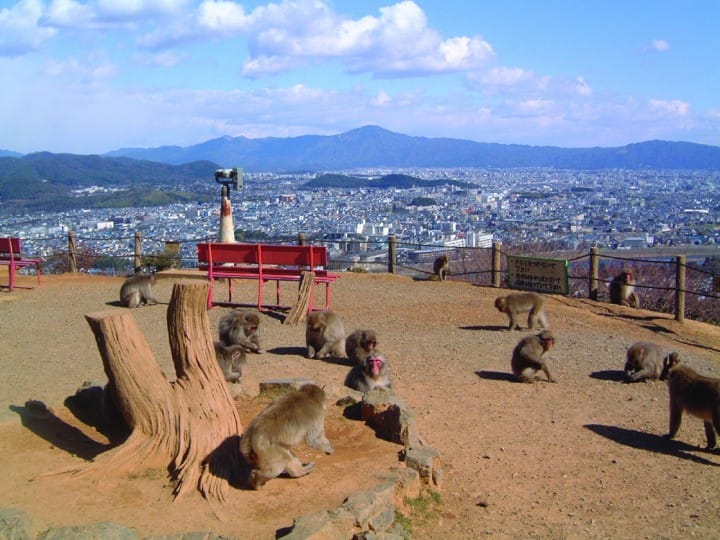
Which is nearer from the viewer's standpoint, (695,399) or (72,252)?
(695,399)

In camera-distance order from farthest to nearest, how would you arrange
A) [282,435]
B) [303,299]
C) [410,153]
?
[410,153] → [303,299] → [282,435]

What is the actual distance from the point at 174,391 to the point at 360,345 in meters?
4.02

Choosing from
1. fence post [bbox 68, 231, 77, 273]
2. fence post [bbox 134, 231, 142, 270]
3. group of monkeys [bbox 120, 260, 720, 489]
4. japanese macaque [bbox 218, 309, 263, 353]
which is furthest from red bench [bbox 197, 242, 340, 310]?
fence post [bbox 68, 231, 77, 273]

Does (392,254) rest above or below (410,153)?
below

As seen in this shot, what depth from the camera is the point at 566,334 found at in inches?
523

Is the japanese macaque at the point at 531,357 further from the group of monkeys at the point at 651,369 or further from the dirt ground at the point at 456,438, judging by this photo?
the dirt ground at the point at 456,438


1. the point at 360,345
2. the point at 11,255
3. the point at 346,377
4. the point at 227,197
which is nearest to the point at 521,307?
the point at 360,345

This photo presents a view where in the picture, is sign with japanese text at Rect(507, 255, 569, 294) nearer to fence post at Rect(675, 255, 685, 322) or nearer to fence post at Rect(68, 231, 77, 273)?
fence post at Rect(675, 255, 685, 322)

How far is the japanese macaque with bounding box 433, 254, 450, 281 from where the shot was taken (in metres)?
18.5

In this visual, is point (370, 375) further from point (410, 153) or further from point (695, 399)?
point (410, 153)

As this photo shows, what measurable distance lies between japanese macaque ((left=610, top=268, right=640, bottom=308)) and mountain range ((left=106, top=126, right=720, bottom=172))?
3598 inches

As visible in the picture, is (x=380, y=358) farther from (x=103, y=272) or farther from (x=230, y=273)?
(x=103, y=272)

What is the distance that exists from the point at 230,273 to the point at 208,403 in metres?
8.31

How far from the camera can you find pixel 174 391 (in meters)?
6.52
